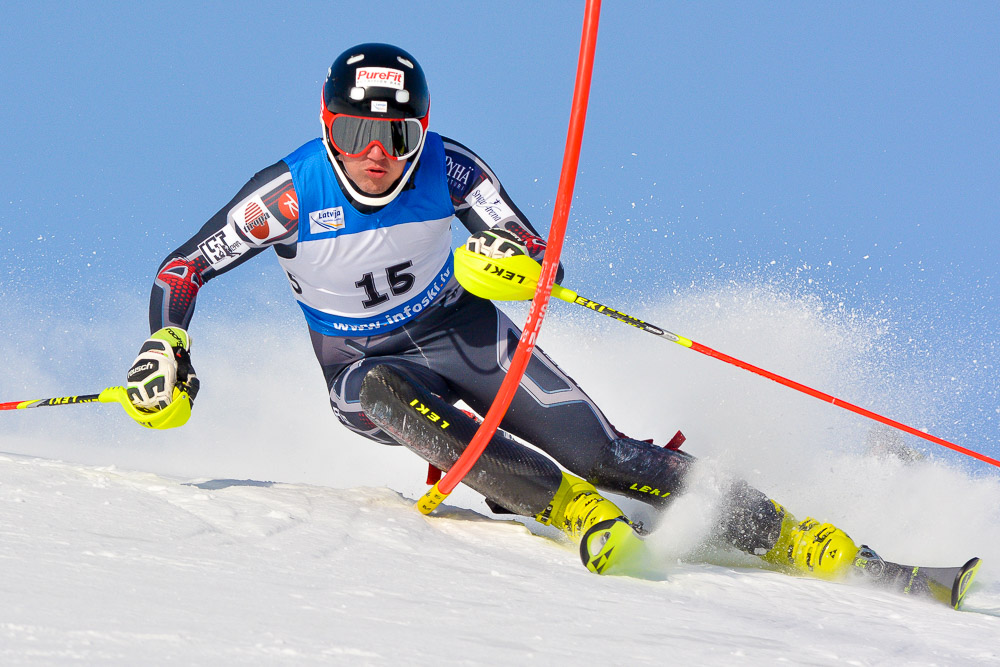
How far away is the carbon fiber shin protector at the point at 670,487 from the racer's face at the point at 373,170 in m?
1.29

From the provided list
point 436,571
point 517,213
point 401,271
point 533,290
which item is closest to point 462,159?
point 517,213

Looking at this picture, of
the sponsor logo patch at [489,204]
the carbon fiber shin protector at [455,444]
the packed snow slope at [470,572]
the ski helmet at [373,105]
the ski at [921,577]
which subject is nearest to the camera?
the packed snow slope at [470,572]

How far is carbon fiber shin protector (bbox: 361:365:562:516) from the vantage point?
2.93 meters

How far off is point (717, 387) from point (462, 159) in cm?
204

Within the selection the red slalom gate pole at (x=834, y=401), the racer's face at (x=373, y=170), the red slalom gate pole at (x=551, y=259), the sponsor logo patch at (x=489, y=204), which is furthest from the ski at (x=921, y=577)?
the racer's face at (x=373, y=170)

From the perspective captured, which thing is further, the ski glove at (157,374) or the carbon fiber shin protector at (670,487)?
the carbon fiber shin protector at (670,487)

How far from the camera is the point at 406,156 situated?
124 inches

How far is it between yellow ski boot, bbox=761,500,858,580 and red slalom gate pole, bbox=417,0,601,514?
1130 millimetres

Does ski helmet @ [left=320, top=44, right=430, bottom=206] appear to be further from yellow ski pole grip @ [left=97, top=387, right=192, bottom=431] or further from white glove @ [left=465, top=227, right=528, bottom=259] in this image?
yellow ski pole grip @ [left=97, top=387, right=192, bottom=431]

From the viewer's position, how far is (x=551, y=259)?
2771 mm

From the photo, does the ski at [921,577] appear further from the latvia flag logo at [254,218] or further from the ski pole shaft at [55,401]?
the ski pole shaft at [55,401]

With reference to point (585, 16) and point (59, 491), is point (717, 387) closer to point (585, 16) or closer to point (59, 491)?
point (585, 16)

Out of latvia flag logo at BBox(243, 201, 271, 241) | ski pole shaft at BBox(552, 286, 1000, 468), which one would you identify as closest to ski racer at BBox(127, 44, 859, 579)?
latvia flag logo at BBox(243, 201, 271, 241)

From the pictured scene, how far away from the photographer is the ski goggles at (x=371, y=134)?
10.0 ft
